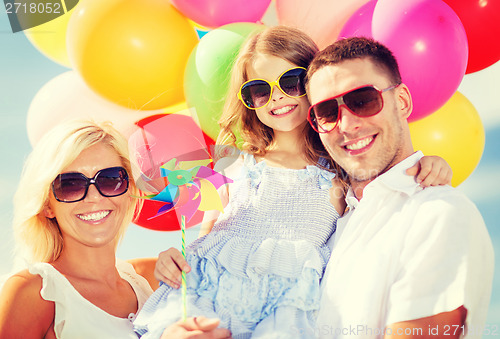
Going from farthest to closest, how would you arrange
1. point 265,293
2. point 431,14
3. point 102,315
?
point 431,14 → point 102,315 → point 265,293

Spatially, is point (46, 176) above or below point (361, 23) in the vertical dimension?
below

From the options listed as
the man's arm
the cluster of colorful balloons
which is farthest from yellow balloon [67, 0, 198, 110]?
the man's arm

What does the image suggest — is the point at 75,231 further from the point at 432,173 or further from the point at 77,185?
the point at 432,173

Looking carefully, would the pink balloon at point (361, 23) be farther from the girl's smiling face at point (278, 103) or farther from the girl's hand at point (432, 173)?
the girl's hand at point (432, 173)

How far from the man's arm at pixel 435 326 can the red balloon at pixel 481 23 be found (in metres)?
1.77

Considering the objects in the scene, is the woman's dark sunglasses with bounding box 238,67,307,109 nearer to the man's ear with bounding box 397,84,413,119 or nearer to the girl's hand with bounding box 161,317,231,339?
the man's ear with bounding box 397,84,413,119

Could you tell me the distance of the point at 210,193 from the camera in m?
2.51

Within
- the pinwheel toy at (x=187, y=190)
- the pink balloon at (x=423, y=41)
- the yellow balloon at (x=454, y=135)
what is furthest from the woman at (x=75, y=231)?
the yellow balloon at (x=454, y=135)

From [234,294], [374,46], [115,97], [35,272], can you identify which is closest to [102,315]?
[35,272]

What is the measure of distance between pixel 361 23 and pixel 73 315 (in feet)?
6.92

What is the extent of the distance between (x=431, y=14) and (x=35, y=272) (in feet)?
7.83

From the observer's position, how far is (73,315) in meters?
2.40

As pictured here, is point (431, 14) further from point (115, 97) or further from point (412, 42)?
point (115, 97)

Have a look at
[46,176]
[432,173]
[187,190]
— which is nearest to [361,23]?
[432,173]
